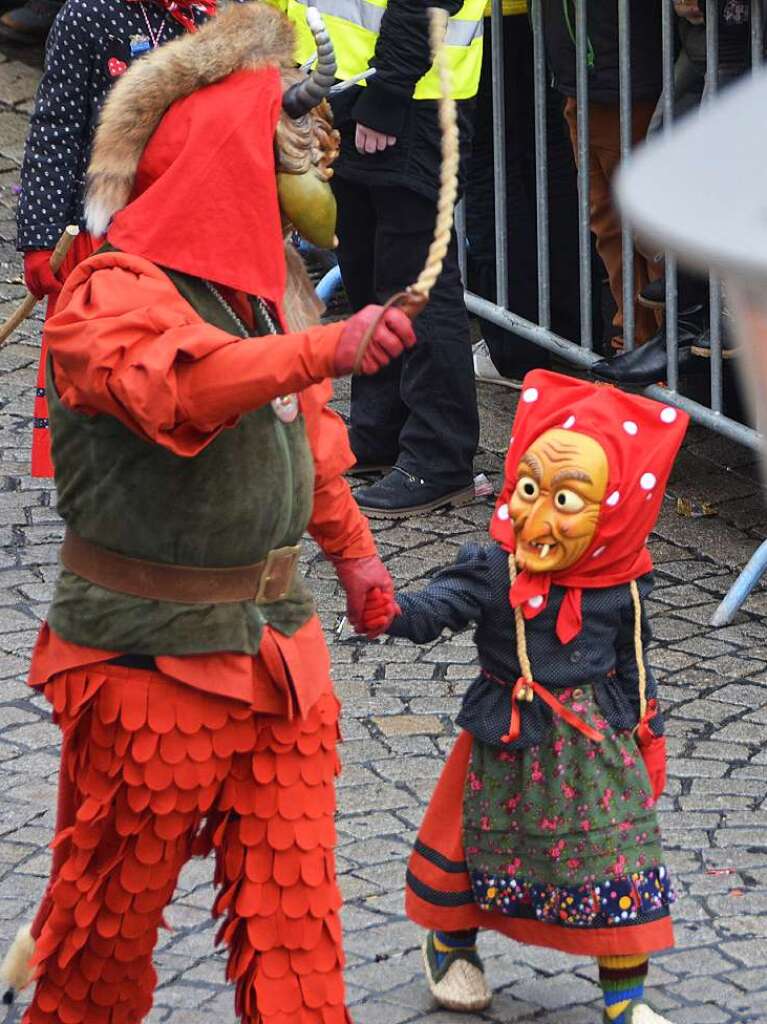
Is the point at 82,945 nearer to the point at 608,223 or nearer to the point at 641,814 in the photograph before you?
the point at 641,814

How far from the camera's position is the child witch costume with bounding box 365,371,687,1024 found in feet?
11.3

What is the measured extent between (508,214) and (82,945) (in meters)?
4.41

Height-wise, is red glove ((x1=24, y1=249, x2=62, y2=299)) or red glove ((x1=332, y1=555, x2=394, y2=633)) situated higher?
red glove ((x1=332, y1=555, x2=394, y2=633))

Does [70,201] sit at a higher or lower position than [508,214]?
higher

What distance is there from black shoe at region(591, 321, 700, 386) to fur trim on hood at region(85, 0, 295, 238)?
315cm

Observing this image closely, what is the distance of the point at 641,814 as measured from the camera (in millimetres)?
3482

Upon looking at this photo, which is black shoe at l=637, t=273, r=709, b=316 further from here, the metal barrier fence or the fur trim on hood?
the fur trim on hood

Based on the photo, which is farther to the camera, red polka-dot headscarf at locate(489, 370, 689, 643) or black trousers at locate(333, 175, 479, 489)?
black trousers at locate(333, 175, 479, 489)

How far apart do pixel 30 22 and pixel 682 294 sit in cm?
544

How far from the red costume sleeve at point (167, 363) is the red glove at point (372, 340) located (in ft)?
0.06

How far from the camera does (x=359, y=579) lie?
3.41 m

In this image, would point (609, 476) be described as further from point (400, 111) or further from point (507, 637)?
point (400, 111)

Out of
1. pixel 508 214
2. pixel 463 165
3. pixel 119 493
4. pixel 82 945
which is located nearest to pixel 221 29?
pixel 119 493

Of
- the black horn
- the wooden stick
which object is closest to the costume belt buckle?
the black horn
